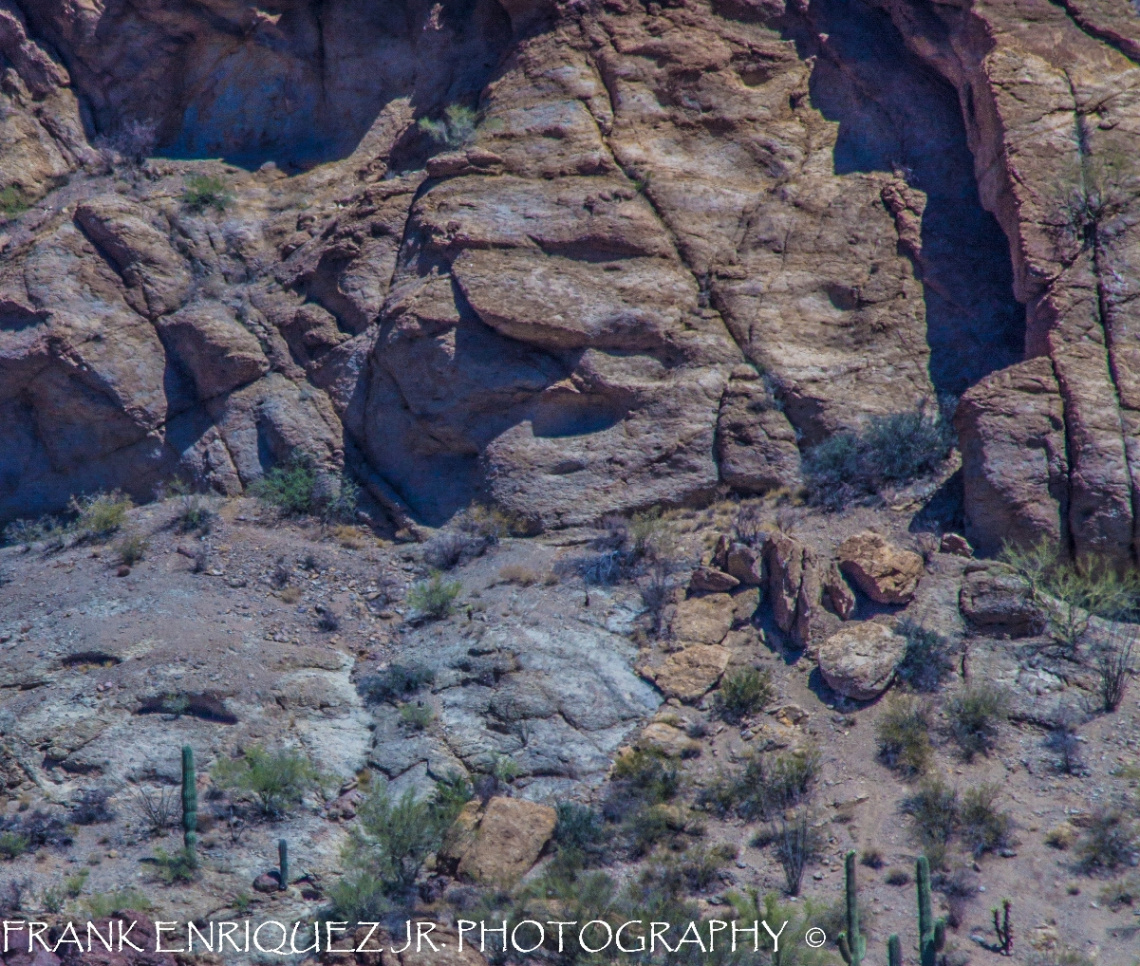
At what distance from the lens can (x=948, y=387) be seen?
15.0 meters

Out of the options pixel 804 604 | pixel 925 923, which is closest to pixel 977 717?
pixel 804 604

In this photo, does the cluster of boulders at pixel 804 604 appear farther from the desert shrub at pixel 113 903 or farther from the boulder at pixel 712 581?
the desert shrub at pixel 113 903

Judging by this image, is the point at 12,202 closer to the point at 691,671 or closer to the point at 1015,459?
the point at 691,671

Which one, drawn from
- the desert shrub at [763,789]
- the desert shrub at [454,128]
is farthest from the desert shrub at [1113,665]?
the desert shrub at [454,128]

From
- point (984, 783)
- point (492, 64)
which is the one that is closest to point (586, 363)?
point (492, 64)

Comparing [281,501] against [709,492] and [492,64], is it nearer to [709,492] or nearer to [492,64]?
[709,492]

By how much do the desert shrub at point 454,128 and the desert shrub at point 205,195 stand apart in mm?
3312

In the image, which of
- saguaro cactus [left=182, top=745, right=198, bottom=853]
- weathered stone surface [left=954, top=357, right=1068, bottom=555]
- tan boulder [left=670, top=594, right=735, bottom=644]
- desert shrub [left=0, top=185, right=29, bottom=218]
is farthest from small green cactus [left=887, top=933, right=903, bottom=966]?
desert shrub [left=0, top=185, right=29, bottom=218]

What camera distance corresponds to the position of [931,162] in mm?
16297

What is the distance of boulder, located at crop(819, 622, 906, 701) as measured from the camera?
38.1ft

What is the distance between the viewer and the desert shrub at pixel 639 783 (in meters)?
10.8

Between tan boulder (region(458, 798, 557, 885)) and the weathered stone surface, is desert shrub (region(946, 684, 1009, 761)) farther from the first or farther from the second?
tan boulder (region(458, 798, 557, 885))

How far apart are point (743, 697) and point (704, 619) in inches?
46.9

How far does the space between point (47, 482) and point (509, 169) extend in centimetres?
798
